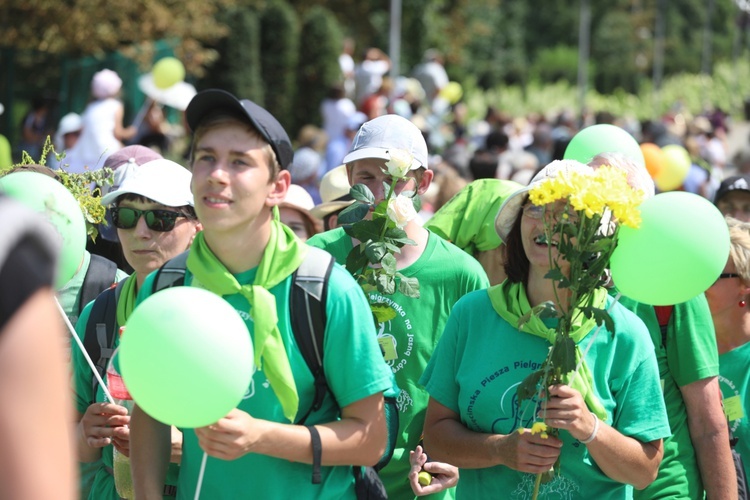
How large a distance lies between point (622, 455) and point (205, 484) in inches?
53.7

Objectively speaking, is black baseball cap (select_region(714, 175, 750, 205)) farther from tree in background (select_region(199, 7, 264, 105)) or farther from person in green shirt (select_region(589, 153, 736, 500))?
tree in background (select_region(199, 7, 264, 105))

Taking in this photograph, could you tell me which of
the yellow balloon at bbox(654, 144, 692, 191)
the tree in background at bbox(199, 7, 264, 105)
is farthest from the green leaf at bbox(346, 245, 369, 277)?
the tree in background at bbox(199, 7, 264, 105)

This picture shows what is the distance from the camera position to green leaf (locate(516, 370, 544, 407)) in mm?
3545

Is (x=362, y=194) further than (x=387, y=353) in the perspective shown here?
No

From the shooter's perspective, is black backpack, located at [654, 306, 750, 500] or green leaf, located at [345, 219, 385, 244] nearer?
green leaf, located at [345, 219, 385, 244]

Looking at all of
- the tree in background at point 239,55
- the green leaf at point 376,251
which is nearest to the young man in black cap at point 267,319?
the green leaf at point 376,251

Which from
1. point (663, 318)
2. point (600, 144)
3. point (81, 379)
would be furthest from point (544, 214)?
point (600, 144)

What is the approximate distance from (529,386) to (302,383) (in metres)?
0.80

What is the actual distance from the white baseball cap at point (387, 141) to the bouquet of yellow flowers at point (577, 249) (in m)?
1.22

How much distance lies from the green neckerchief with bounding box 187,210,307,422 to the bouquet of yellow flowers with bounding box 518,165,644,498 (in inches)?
32.9

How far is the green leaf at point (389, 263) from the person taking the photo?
14.0 ft

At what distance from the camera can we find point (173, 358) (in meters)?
2.77

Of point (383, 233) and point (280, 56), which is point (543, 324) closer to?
point (383, 233)

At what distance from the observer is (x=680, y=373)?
14.1 feet
